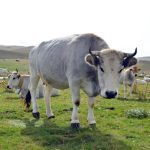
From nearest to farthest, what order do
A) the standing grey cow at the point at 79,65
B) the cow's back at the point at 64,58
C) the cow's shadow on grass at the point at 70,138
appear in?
the cow's shadow on grass at the point at 70,138, the standing grey cow at the point at 79,65, the cow's back at the point at 64,58

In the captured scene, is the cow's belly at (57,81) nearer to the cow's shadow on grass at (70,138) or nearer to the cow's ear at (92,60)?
the cow's shadow on grass at (70,138)

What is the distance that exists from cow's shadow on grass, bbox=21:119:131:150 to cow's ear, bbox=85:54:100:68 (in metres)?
1.97

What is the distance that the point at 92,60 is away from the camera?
11125 millimetres

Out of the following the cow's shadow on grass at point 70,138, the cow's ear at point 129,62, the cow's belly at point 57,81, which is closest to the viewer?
the cow's shadow on grass at point 70,138

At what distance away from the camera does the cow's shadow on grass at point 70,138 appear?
10211mm

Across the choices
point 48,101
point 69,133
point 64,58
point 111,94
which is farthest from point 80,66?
point 48,101

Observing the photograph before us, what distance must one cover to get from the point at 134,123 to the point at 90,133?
280 cm

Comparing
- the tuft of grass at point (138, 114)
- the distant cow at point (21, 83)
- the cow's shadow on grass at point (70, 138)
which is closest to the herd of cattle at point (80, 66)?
the cow's shadow on grass at point (70, 138)

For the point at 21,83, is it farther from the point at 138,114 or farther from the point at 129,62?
the point at 129,62

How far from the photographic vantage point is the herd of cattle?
10.8 metres

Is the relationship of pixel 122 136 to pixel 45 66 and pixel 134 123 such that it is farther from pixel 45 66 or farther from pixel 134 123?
pixel 45 66

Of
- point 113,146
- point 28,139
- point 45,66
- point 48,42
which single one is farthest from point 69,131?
point 48,42

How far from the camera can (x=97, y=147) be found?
33.1 ft

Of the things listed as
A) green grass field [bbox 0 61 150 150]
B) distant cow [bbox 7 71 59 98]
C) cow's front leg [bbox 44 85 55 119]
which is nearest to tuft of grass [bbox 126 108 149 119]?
green grass field [bbox 0 61 150 150]
